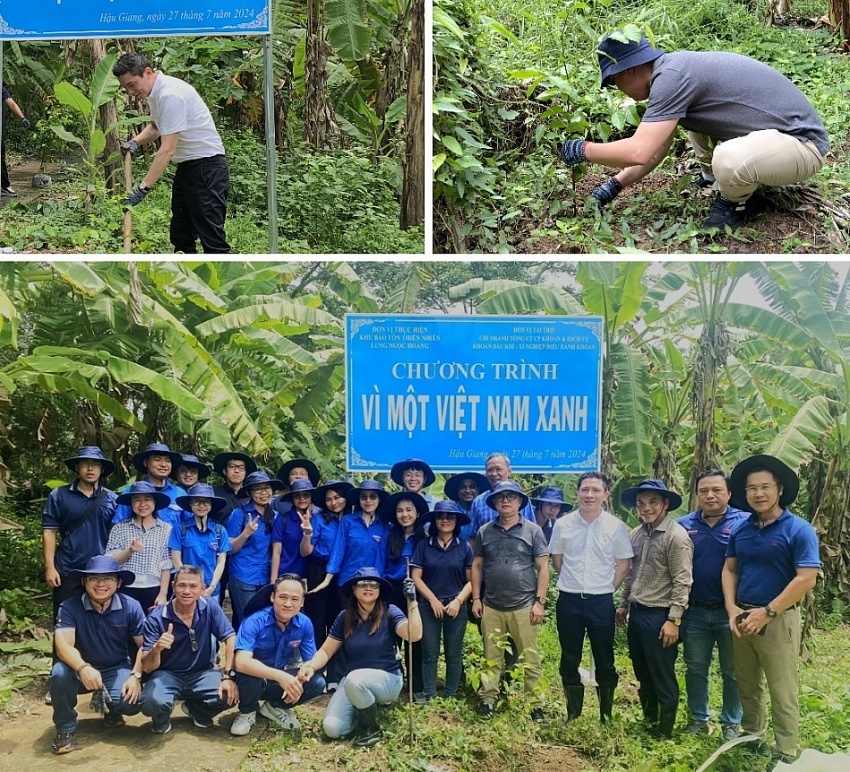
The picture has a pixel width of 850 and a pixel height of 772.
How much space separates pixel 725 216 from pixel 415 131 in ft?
5.09

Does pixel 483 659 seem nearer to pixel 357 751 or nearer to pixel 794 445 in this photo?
pixel 357 751

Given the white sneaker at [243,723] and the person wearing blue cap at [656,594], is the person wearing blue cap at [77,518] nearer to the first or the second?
the white sneaker at [243,723]

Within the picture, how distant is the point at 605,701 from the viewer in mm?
3395

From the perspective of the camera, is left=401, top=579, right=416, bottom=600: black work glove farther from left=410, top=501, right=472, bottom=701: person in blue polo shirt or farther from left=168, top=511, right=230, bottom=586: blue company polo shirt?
left=168, top=511, right=230, bottom=586: blue company polo shirt

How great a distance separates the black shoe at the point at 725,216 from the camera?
354 centimetres

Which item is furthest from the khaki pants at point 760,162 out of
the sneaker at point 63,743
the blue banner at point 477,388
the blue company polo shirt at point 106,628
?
the sneaker at point 63,743

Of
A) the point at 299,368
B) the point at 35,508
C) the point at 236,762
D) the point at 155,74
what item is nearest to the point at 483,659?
the point at 236,762

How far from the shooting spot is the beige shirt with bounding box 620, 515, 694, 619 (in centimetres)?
330

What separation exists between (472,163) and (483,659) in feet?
6.96

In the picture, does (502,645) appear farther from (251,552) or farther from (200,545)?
(200,545)

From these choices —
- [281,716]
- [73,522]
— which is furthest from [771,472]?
[73,522]

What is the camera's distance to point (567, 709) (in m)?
3.39

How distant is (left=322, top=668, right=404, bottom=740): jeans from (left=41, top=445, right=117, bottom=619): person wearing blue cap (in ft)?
3.85

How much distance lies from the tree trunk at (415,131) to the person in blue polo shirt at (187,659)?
2107 millimetres
